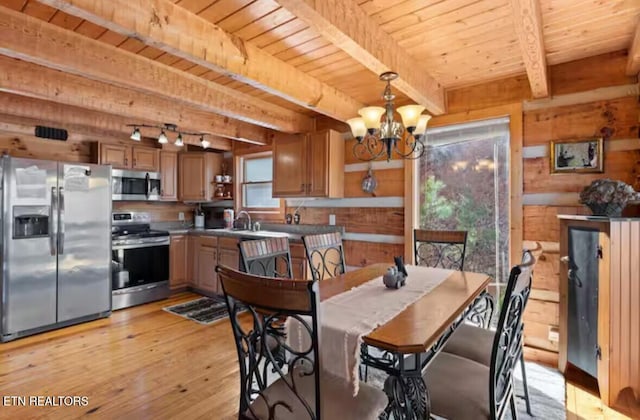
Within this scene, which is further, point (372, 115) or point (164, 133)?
point (164, 133)

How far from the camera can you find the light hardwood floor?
6.61ft

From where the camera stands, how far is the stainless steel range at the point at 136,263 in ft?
12.8

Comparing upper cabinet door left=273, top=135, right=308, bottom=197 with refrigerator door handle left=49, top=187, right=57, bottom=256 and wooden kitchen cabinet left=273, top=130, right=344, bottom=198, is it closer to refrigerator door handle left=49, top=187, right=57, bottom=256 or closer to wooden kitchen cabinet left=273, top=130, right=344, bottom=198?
wooden kitchen cabinet left=273, top=130, right=344, bottom=198

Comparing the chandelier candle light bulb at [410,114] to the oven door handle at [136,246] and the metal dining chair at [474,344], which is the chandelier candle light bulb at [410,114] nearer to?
the metal dining chair at [474,344]

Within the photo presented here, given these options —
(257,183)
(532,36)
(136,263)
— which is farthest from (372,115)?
(136,263)

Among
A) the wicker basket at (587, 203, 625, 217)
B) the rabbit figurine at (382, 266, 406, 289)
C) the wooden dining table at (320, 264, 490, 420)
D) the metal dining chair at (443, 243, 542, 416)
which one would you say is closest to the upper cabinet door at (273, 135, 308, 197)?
the rabbit figurine at (382, 266, 406, 289)

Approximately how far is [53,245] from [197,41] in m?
2.79

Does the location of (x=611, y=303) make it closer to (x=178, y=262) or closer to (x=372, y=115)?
(x=372, y=115)

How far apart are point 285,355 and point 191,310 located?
8.84 ft

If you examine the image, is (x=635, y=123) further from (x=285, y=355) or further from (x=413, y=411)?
(x=285, y=355)

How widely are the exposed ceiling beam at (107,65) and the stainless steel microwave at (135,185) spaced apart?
2153mm

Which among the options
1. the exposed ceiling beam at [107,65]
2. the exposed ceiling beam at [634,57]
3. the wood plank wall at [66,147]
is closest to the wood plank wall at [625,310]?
the exposed ceiling beam at [634,57]

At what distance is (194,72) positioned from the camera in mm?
2693

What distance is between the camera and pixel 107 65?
7.29 feet
